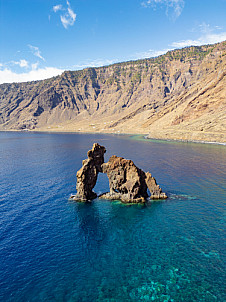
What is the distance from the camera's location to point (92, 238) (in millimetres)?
39500

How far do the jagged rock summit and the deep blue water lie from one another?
3467mm

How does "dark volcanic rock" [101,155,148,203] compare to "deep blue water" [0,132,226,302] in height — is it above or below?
above

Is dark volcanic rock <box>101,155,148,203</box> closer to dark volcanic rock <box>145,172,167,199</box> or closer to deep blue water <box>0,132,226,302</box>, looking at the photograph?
dark volcanic rock <box>145,172,167,199</box>

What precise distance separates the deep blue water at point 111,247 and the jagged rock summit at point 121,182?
3.47m

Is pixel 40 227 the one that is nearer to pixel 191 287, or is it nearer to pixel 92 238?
pixel 92 238

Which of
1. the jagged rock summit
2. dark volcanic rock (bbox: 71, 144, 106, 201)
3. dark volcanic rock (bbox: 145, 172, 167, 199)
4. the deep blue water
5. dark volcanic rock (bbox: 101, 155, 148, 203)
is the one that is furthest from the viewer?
dark volcanic rock (bbox: 71, 144, 106, 201)

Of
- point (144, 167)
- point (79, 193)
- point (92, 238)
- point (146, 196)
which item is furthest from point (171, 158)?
point (92, 238)

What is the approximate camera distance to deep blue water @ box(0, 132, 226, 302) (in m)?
28.0

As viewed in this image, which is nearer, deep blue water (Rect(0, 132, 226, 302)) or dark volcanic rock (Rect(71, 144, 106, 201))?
deep blue water (Rect(0, 132, 226, 302))

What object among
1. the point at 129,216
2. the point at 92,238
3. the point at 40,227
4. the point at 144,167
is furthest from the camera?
the point at 144,167

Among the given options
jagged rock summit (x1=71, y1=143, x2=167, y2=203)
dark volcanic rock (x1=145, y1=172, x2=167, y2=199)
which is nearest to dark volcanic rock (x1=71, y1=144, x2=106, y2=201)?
jagged rock summit (x1=71, y1=143, x2=167, y2=203)

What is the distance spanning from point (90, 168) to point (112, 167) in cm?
628

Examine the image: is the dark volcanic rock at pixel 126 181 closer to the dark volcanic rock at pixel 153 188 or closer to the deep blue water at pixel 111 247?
the dark volcanic rock at pixel 153 188

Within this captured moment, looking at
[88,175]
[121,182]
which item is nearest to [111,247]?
[121,182]
